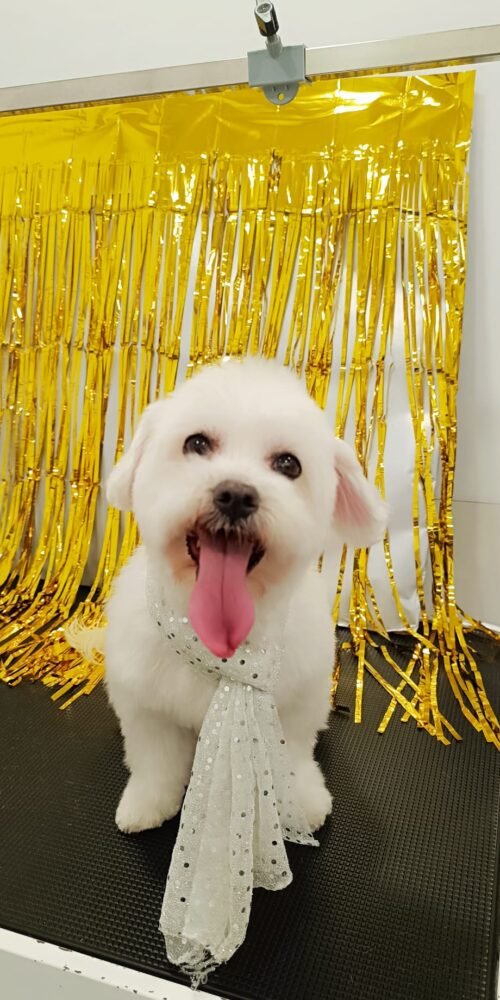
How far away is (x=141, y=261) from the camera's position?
1649 millimetres

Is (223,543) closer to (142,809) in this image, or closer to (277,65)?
(142,809)

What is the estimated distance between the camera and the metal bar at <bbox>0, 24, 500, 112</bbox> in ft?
2.92

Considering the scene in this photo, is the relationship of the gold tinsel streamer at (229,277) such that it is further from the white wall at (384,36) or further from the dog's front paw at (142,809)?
the dog's front paw at (142,809)

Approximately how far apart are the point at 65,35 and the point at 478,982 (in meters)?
2.16

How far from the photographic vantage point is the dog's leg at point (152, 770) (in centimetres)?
98

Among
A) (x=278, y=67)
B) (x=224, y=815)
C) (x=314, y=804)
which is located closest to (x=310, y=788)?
(x=314, y=804)

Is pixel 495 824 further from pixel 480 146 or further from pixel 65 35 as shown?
pixel 65 35

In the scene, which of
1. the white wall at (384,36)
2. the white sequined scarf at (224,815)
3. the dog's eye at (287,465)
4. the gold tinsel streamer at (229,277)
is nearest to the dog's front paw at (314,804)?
the white sequined scarf at (224,815)

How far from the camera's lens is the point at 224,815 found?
841 mm

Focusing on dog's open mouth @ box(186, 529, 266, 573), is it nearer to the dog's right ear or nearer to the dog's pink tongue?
the dog's pink tongue

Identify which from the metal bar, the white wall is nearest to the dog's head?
the metal bar

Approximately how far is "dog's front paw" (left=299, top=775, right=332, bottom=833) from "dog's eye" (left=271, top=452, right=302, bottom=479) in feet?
1.73

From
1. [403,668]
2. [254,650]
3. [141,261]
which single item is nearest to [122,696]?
[254,650]

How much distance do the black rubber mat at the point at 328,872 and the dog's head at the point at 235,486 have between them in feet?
1.31
